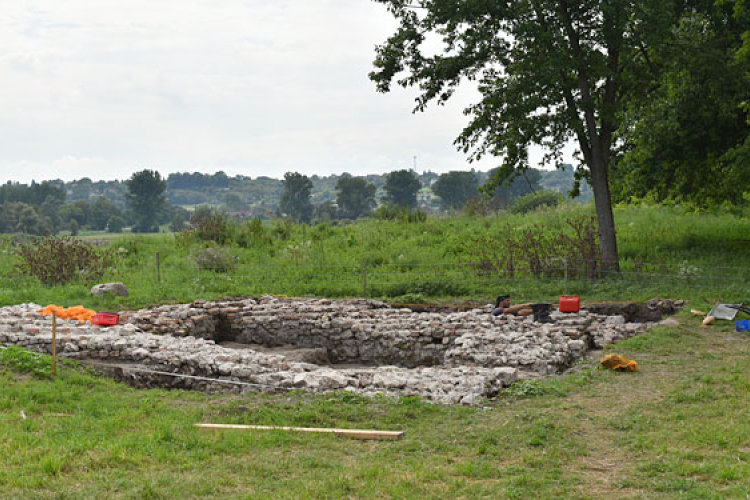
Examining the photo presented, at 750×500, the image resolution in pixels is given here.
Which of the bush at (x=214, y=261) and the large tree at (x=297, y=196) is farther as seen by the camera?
the large tree at (x=297, y=196)

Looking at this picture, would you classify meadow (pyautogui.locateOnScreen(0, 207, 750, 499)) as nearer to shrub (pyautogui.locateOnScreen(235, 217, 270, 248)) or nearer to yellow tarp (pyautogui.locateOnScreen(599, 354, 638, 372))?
yellow tarp (pyautogui.locateOnScreen(599, 354, 638, 372))

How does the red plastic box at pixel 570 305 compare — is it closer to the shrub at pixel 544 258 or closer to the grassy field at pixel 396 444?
the shrub at pixel 544 258

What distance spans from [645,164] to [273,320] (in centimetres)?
1138

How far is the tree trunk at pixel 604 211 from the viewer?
62.5ft

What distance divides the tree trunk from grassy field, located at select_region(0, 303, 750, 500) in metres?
8.76

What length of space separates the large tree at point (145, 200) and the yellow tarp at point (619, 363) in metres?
69.1

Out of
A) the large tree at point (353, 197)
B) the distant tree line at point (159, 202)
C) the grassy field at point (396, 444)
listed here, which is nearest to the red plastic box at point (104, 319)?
the grassy field at point (396, 444)

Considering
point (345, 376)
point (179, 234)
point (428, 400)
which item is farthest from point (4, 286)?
point (428, 400)

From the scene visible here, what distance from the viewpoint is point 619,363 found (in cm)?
1084

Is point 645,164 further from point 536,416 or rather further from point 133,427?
point 133,427

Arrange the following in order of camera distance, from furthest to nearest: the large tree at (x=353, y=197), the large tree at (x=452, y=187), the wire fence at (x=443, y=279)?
the large tree at (x=452, y=187)
the large tree at (x=353, y=197)
the wire fence at (x=443, y=279)

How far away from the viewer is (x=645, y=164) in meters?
20.7

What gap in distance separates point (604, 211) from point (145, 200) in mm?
64506

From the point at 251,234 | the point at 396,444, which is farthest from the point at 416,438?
the point at 251,234
